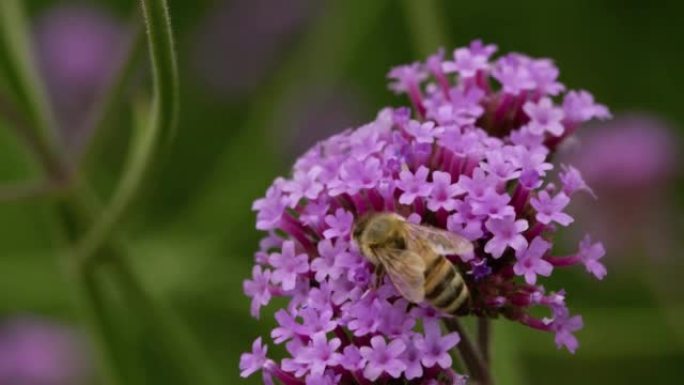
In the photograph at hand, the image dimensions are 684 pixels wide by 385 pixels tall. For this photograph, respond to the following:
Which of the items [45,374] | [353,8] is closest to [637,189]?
[353,8]

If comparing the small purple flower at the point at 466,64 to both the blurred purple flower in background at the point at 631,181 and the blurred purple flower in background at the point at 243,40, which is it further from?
the blurred purple flower in background at the point at 243,40

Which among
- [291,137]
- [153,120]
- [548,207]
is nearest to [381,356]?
[548,207]

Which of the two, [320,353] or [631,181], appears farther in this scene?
[631,181]

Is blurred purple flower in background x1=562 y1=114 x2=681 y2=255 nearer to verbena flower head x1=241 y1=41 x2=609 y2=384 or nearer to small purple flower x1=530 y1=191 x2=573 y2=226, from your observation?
verbena flower head x1=241 y1=41 x2=609 y2=384

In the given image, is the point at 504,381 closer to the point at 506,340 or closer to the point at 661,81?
the point at 506,340

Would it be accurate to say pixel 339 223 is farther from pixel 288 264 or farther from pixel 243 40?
pixel 243 40

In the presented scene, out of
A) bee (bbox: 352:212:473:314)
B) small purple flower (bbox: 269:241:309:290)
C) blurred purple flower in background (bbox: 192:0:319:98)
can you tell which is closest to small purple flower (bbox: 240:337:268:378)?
small purple flower (bbox: 269:241:309:290)
